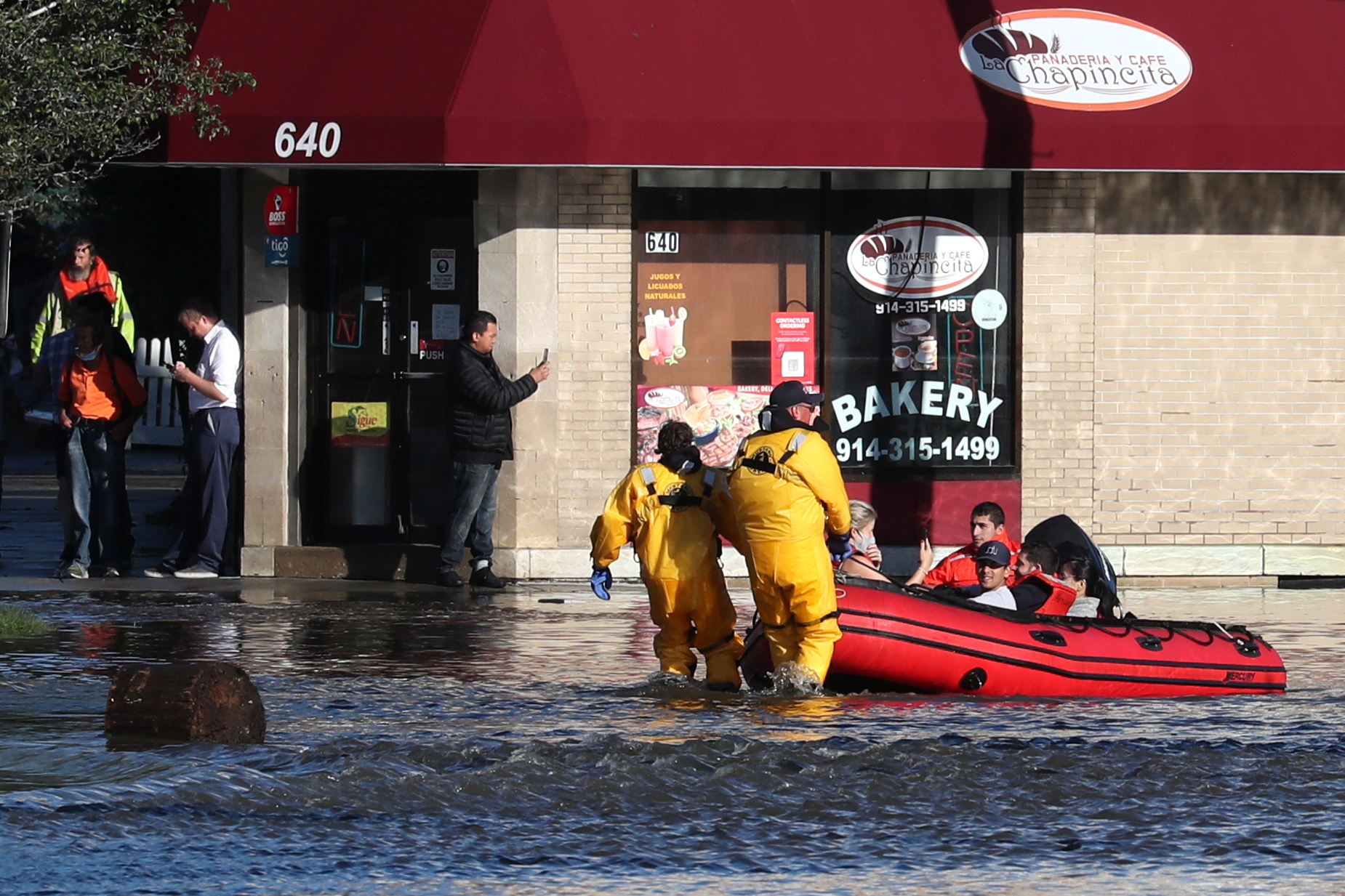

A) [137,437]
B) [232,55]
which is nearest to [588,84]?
[232,55]

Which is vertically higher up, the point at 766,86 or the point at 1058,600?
the point at 766,86

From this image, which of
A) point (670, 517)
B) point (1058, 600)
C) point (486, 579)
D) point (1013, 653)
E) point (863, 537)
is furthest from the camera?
point (486, 579)

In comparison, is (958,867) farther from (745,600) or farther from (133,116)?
(133,116)

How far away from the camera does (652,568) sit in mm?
9898

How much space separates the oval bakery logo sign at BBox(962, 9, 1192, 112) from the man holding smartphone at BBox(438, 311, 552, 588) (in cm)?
370

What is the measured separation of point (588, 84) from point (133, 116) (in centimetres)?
292

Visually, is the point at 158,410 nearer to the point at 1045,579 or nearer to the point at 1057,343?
the point at 1057,343

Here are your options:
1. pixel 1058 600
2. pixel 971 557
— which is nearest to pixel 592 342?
pixel 971 557

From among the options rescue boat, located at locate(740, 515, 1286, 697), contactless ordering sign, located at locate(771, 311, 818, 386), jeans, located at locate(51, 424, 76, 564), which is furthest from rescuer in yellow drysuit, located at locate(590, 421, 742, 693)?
jeans, located at locate(51, 424, 76, 564)

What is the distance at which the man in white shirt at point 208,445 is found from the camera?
1444cm

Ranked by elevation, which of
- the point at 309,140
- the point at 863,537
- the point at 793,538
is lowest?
the point at 863,537

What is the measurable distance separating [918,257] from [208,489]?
206 inches

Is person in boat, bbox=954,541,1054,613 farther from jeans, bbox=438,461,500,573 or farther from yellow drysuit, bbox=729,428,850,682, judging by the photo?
jeans, bbox=438,461,500,573

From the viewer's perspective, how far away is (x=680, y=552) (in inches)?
389
